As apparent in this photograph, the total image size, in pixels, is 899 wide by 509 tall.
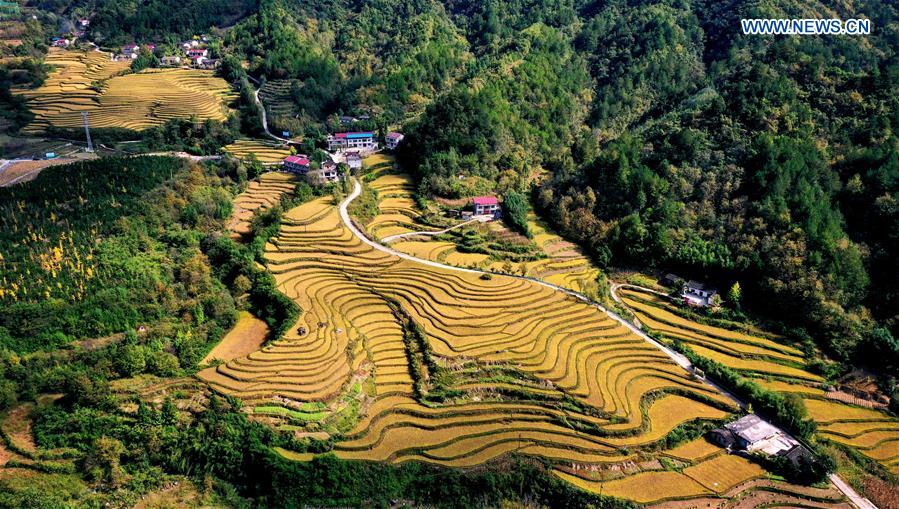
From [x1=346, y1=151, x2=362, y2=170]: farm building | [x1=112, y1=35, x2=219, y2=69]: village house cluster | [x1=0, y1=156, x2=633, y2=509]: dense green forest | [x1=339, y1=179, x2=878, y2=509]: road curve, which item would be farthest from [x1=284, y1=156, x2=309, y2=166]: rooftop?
[x1=112, y1=35, x2=219, y2=69]: village house cluster

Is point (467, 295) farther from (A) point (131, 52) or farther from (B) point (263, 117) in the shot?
(A) point (131, 52)

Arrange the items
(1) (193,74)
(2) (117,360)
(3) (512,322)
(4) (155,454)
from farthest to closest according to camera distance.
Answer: (1) (193,74) < (3) (512,322) < (2) (117,360) < (4) (155,454)

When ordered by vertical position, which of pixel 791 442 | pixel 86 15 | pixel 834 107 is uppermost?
pixel 86 15

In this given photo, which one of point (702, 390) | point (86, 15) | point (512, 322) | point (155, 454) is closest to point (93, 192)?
point (155, 454)

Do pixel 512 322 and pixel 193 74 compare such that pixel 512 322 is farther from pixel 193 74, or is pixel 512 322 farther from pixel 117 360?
pixel 193 74

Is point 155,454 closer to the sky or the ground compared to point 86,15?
closer to the ground

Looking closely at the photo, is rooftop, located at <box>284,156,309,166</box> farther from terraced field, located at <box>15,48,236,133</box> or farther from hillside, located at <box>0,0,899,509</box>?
terraced field, located at <box>15,48,236,133</box>
